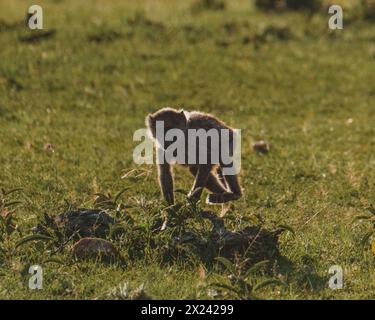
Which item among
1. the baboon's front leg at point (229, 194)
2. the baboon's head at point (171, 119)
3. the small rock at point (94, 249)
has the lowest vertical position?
the small rock at point (94, 249)

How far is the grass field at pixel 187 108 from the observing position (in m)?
8.77

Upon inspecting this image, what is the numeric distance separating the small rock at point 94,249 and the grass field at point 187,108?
13cm

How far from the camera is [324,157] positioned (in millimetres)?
13703

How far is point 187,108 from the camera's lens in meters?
16.4

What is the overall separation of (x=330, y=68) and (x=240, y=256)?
1056 cm

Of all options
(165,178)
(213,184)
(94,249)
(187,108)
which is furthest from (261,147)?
(94,249)

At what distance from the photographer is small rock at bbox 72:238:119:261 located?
29.1 feet

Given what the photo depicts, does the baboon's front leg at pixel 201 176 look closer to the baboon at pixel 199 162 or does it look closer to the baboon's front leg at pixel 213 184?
the baboon at pixel 199 162

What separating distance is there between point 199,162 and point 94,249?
2.21 m

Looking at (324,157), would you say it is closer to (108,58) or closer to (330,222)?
(330,222)

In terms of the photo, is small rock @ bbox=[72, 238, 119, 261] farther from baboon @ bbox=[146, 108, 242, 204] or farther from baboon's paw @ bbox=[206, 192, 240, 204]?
baboon's paw @ bbox=[206, 192, 240, 204]


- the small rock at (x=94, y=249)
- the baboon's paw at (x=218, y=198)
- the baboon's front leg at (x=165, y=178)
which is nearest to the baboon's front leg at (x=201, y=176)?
the baboon's paw at (x=218, y=198)

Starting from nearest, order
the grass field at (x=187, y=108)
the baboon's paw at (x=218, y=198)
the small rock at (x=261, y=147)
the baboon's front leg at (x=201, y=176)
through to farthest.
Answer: the grass field at (x=187, y=108) → the baboon's front leg at (x=201, y=176) → the baboon's paw at (x=218, y=198) → the small rock at (x=261, y=147)

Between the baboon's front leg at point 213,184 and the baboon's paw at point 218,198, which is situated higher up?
the baboon's front leg at point 213,184
